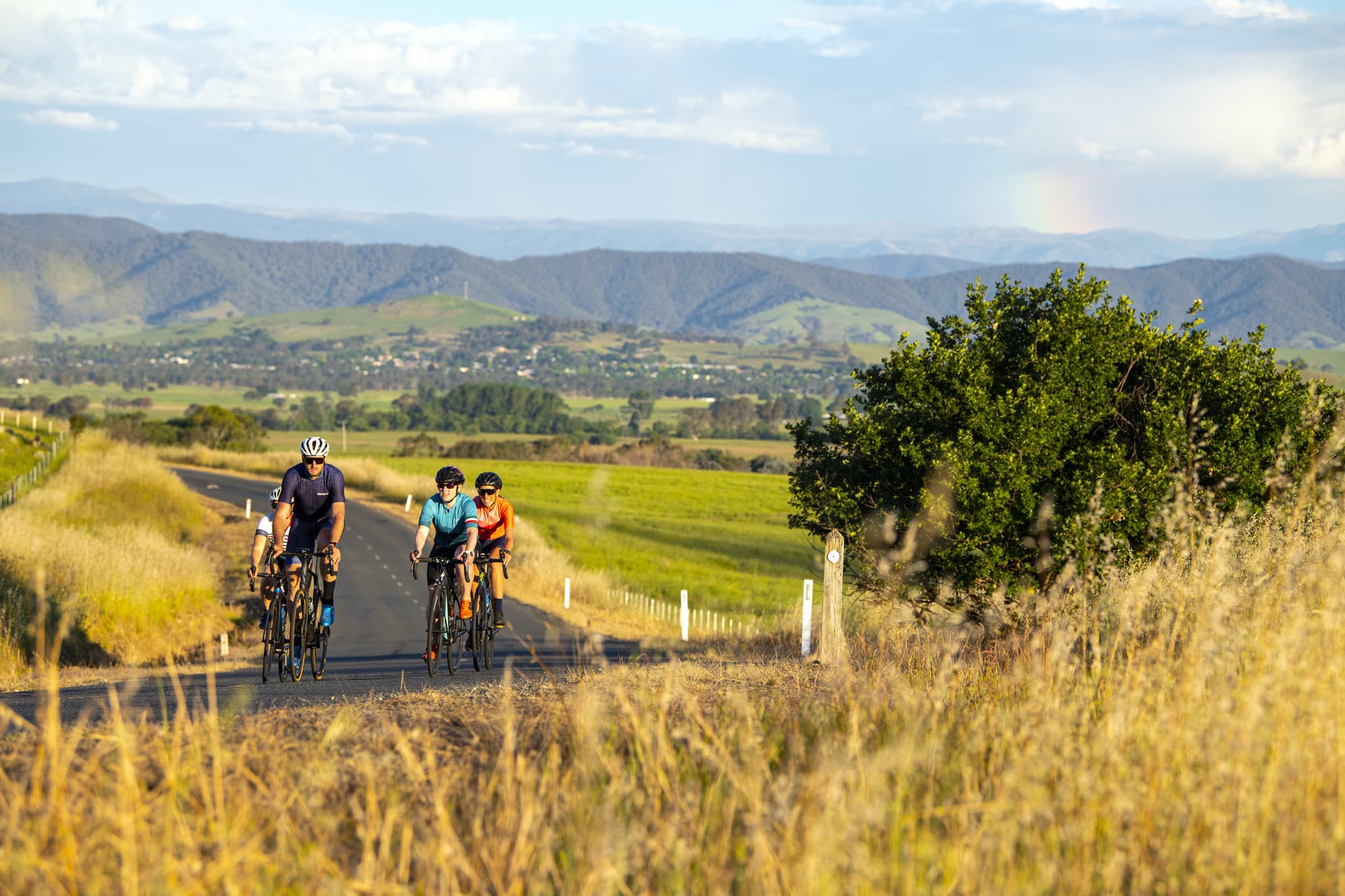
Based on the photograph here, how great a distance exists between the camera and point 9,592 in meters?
22.4

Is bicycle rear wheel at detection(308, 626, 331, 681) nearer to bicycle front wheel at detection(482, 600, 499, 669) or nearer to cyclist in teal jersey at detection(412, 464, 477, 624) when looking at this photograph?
cyclist in teal jersey at detection(412, 464, 477, 624)

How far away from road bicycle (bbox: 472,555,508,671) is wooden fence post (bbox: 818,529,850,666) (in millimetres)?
3095

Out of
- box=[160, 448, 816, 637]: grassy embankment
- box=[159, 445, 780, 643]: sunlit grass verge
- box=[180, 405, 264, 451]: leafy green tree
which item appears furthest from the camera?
box=[180, 405, 264, 451]: leafy green tree

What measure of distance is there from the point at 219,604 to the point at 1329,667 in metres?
27.2

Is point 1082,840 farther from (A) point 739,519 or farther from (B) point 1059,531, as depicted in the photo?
(A) point 739,519

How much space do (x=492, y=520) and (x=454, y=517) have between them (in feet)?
2.04

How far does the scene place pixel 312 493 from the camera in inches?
423

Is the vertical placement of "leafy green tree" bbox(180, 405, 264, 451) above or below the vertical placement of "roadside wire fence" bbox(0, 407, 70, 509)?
below

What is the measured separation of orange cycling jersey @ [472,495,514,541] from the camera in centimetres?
1203

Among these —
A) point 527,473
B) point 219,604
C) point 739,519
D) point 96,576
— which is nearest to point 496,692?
point 96,576

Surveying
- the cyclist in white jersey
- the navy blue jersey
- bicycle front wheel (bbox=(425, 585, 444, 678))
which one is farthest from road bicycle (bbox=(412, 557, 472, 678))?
the cyclist in white jersey

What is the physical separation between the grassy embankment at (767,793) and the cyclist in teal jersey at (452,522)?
5288 millimetres

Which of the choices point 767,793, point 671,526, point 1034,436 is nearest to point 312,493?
point 767,793

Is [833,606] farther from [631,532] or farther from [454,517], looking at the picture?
[631,532]
